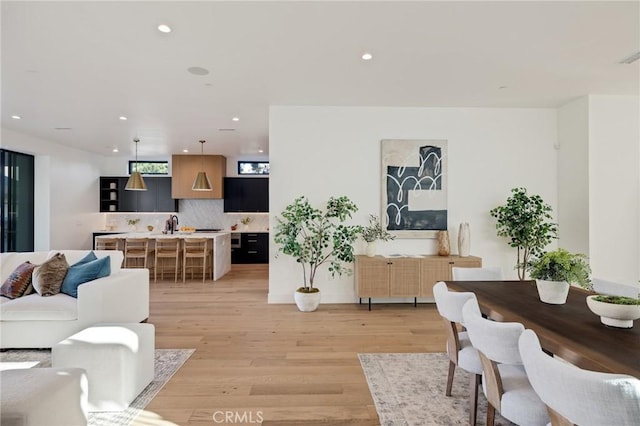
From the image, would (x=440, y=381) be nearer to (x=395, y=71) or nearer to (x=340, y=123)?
(x=395, y=71)

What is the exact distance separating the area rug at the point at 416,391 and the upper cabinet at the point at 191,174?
22.3 feet

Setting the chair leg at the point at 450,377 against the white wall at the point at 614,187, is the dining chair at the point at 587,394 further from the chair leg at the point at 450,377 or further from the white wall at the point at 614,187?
the white wall at the point at 614,187

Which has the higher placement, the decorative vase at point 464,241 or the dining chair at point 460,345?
the decorative vase at point 464,241

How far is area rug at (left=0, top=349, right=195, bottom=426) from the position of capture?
2129 mm

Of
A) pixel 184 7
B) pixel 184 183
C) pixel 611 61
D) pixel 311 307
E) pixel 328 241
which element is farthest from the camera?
pixel 184 183

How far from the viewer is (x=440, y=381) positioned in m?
2.61

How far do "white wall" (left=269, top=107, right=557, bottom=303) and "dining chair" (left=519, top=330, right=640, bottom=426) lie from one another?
3.87 meters

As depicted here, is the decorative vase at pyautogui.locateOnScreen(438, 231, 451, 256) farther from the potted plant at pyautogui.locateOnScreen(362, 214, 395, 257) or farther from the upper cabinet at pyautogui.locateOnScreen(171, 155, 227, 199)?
the upper cabinet at pyautogui.locateOnScreen(171, 155, 227, 199)

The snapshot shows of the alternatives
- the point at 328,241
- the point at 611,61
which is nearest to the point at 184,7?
the point at 328,241

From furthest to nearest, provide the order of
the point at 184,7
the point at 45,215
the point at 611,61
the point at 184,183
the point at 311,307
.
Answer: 1. the point at 184,183
2. the point at 45,215
3. the point at 311,307
4. the point at 611,61
5. the point at 184,7

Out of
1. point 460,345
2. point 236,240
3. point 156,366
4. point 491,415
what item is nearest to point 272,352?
point 156,366

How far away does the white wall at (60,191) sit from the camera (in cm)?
691

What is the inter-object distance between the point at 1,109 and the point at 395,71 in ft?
19.2

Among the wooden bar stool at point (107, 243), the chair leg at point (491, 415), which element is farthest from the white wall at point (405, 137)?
the wooden bar stool at point (107, 243)
